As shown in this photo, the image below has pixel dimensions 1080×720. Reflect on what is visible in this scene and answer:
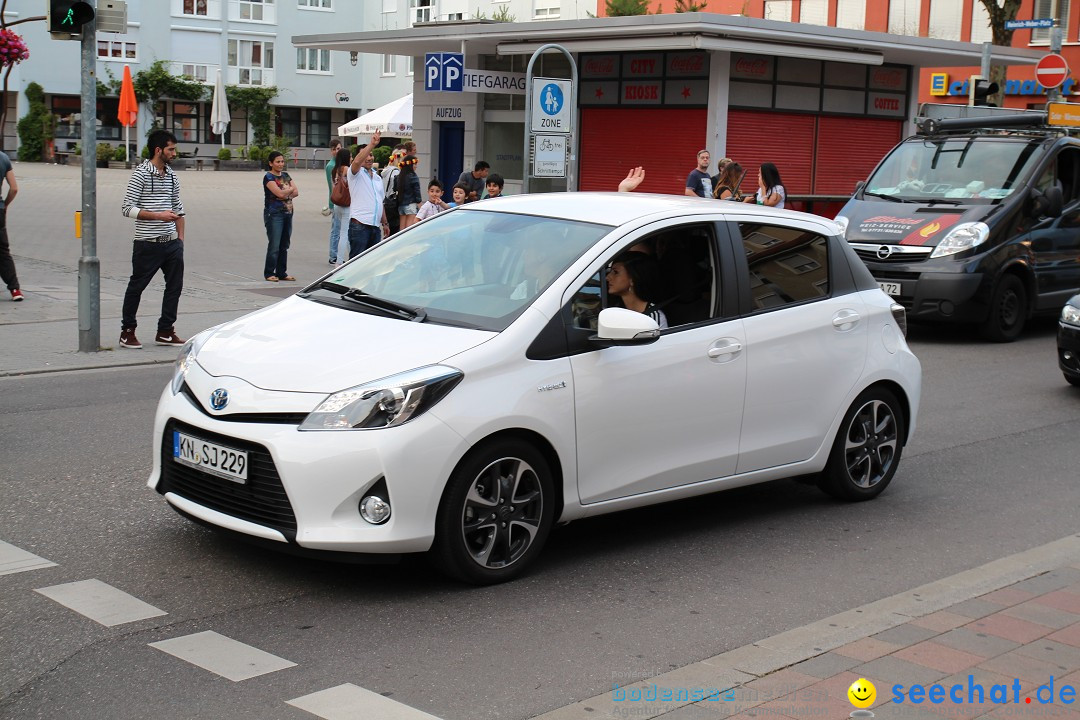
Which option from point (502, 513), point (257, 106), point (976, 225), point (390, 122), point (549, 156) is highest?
point (257, 106)

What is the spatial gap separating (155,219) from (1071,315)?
7.90 metres

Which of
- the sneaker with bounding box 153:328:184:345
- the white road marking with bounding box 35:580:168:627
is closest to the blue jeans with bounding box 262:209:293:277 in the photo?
the sneaker with bounding box 153:328:184:345

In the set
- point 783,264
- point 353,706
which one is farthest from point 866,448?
point 353,706

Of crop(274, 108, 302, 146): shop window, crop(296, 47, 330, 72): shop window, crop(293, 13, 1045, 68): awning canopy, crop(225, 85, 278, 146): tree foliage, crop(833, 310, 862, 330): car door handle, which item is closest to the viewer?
crop(833, 310, 862, 330): car door handle

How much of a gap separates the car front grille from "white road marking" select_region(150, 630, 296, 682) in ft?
1.80

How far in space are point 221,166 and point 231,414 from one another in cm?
6020

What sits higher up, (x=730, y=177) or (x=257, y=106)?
(x=257, y=106)

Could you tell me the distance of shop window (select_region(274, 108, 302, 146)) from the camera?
75125 mm

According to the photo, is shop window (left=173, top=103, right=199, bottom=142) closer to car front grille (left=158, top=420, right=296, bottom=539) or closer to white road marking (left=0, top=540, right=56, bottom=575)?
white road marking (left=0, top=540, right=56, bottom=575)

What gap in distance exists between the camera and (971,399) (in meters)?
10.6

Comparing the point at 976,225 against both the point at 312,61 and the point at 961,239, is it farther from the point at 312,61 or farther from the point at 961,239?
the point at 312,61

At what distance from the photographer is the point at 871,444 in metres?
7.24

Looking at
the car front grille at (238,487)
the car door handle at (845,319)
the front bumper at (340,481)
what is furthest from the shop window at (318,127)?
the front bumper at (340,481)

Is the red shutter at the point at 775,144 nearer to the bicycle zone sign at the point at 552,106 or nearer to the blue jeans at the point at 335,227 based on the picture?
the blue jeans at the point at 335,227
